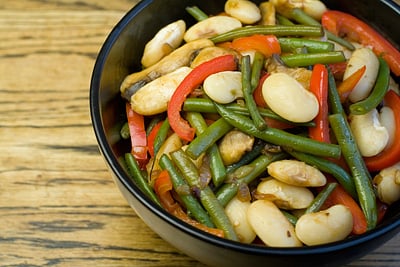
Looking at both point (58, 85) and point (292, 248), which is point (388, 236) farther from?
point (58, 85)

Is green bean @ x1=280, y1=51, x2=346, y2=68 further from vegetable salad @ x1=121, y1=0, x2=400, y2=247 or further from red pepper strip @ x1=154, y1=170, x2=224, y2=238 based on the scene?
red pepper strip @ x1=154, y1=170, x2=224, y2=238

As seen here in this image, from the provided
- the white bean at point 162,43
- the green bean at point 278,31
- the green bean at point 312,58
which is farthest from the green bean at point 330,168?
the white bean at point 162,43

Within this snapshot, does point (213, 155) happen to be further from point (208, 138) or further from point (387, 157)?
point (387, 157)

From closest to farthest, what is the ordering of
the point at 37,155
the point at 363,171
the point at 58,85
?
the point at 363,171 < the point at 37,155 < the point at 58,85

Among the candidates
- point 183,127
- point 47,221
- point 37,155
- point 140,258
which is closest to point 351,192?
point 183,127

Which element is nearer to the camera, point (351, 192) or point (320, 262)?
point (320, 262)

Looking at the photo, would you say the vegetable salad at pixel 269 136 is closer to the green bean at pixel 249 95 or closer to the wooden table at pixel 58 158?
the green bean at pixel 249 95

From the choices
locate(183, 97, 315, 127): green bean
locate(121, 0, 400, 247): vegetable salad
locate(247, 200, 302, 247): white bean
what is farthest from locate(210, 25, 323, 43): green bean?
locate(247, 200, 302, 247): white bean
